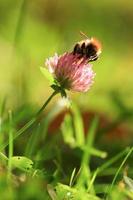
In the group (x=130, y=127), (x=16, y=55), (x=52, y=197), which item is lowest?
(x=52, y=197)

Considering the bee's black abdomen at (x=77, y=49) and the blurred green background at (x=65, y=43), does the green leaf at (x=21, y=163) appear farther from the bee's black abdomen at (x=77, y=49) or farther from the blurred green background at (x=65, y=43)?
the blurred green background at (x=65, y=43)

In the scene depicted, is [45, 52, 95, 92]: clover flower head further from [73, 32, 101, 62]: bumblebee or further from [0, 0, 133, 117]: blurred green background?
[0, 0, 133, 117]: blurred green background

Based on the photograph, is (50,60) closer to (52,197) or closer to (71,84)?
(71,84)

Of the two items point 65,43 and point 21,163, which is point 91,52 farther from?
point 65,43

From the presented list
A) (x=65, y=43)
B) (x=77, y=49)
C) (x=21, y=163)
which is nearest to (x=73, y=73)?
(x=77, y=49)

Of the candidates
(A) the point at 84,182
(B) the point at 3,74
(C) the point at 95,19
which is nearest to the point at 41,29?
(C) the point at 95,19

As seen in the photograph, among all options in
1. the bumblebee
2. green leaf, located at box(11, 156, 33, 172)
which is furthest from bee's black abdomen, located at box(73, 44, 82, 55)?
green leaf, located at box(11, 156, 33, 172)
